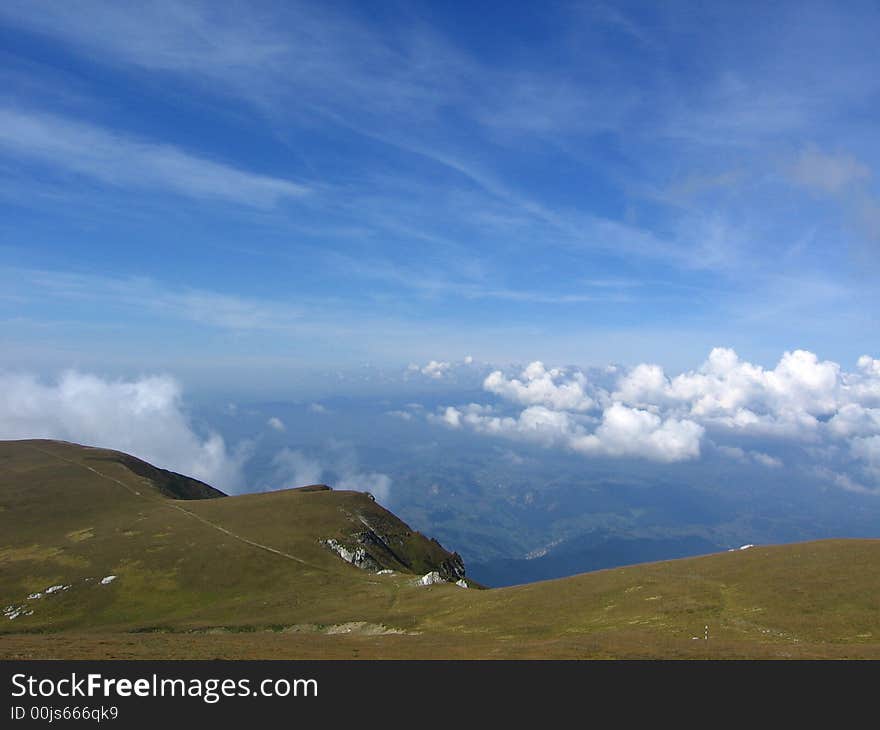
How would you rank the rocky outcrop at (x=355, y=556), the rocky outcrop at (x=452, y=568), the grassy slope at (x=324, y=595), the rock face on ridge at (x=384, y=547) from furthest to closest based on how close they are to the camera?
1. the rocky outcrop at (x=452, y=568)
2. the rock face on ridge at (x=384, y=547)
3. the rocky outcrop at (x=355, y=556)
4. the grassy slope at (x=324, y=595)

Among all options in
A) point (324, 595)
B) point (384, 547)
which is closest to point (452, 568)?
point (384, 547)

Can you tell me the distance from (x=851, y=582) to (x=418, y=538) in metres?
111

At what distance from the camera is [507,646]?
45125mm

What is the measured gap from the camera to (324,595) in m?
88.4

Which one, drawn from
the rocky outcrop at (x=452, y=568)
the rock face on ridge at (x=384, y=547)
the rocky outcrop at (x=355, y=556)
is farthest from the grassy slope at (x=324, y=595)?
the rocky outcrop at (x=355, y=556)

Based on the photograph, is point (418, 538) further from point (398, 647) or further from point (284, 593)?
point (398, 647)

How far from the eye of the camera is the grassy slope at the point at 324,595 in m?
44.2

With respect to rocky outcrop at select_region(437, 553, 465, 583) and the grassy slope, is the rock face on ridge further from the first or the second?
the grassy slope

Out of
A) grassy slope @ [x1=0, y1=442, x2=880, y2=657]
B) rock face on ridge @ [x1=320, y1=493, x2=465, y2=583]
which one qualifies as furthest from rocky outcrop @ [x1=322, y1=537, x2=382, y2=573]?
grassy slope @ [x1=0, y1=442, x2=880, y2=657]

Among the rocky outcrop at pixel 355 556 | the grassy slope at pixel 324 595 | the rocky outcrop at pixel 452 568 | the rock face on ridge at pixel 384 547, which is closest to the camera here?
A: the grassy slope at pixel 324 595

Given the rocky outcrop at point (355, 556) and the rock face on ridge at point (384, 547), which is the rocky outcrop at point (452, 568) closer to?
the rock face on ridge at point (384, 547)
